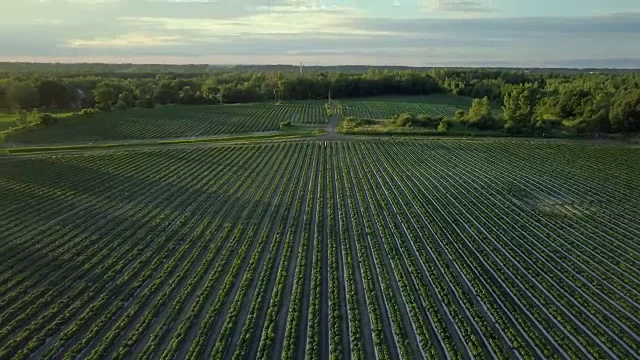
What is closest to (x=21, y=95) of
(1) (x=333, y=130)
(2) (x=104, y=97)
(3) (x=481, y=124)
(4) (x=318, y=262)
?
(2) (x=104, y=97)

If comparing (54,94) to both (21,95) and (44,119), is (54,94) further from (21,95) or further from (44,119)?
(44,119)

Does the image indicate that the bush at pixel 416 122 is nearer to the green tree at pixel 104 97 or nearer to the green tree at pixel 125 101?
the green tree at pixel 125 101

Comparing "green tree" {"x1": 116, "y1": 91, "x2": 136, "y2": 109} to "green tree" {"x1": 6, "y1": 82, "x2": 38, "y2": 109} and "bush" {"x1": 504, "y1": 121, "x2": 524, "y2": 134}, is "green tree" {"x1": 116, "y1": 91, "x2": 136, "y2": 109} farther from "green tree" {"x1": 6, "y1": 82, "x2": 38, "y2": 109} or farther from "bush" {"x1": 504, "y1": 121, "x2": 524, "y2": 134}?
"bush" {"x1": 504, "y1": 121, "x2": 524, "y2": 134}

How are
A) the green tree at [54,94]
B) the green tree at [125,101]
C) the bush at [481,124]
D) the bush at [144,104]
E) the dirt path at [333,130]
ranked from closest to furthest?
the dirt path at [333,130] → the bush at [481,124] → the green tree at [125,101] → the green tree at [54,94] → the bush at [144,104]

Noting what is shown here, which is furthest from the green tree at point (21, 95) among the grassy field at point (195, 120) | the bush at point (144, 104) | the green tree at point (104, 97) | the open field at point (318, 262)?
the open field at point (318, 262)

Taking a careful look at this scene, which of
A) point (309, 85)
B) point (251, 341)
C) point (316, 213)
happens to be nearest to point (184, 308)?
point (251, 341)

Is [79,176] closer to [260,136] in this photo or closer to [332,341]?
[260,136]
